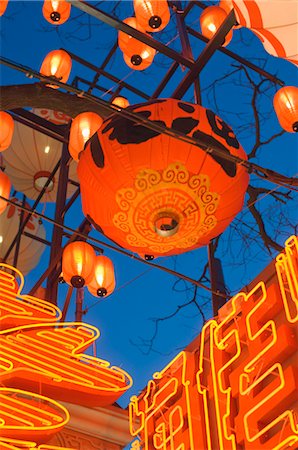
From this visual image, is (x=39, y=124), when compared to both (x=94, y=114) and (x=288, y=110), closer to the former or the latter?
(x=94, y=114)

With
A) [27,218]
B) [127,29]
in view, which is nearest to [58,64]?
[127,29]

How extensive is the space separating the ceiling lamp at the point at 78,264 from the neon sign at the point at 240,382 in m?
1.18

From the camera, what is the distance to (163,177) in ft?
11.2

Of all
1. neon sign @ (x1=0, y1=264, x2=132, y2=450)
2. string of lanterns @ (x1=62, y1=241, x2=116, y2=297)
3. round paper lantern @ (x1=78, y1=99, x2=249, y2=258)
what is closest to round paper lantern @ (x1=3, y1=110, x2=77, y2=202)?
string of lanterns @ (x1=62, y1=241, x2=116, y2=297)

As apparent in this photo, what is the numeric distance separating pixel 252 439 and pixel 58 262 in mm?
3768

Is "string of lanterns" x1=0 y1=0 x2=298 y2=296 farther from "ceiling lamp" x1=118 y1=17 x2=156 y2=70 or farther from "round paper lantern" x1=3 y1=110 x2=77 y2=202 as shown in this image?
"round paper lantern" x1=3 y1=110 x2=77 y2=202

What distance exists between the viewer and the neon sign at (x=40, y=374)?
14.8ft

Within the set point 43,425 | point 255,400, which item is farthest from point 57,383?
point 255,400

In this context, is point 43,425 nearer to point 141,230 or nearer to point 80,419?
point 80,419

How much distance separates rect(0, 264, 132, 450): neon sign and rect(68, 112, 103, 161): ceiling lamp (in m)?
1.52

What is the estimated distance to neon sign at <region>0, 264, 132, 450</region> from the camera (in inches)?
177

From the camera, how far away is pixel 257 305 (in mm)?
4016

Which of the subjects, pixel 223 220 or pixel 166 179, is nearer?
pixel 166 179

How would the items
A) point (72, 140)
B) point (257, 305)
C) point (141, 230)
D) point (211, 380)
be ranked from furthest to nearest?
point (72, 140) → point (211, 380) → point (257, 305) → point (141, 230)
